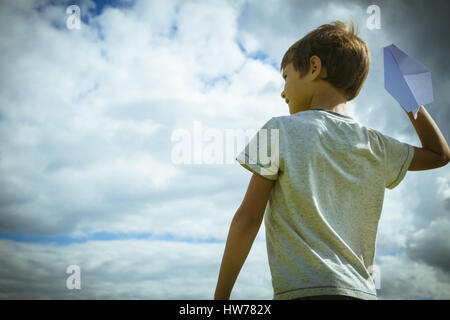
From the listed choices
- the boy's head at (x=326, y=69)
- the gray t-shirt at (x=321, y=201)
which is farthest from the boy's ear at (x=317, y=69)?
the gray t-shirt at (x=321, y=201)

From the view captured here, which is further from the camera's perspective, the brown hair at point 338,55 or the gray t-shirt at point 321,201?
the brown hair at point 338,55

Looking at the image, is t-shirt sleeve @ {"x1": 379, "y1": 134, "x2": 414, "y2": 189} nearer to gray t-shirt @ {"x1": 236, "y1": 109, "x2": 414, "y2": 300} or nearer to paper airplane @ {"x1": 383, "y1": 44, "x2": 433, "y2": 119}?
gray t-shirt @ {"x1": 236, "y1": 109, "x2": 414, "y2": 300}

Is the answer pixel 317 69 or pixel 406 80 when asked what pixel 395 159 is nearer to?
pixel 406 80

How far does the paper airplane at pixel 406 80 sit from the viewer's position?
2363 mm

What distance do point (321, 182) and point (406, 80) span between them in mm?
1063

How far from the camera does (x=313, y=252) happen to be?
5.56ft

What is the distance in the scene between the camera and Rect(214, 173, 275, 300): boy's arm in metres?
1.74

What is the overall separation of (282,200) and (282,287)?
0.43m

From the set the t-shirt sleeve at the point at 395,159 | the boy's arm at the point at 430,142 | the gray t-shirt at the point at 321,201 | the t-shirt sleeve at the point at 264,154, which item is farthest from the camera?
the boy's arm at the point at 430,142

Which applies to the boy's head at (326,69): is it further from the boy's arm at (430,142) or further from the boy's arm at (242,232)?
the boy's arm at (242,232)

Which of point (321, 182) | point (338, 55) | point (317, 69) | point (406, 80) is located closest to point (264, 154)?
point (321, 182)

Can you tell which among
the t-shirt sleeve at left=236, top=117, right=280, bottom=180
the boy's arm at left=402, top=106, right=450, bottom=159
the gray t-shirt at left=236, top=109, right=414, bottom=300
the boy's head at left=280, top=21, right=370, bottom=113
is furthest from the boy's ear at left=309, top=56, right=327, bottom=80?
the boy's arm at left=402, top=106, right=450, bottom=159
